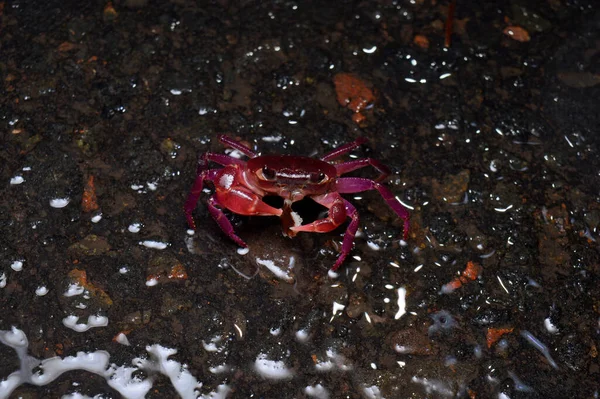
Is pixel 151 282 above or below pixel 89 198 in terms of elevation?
below

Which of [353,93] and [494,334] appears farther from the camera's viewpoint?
[353,93]

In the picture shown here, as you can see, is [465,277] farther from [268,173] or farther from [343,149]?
[268,173]

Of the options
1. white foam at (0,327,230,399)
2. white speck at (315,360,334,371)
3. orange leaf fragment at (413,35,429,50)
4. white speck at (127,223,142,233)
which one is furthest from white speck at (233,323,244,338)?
orange leaf fragment at (413,35,429,50)

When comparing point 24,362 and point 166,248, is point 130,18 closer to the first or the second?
point 166,248

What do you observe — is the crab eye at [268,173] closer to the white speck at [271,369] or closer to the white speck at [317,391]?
the white speck at [271,369]

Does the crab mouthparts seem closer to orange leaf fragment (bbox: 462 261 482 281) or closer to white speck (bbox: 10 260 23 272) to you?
orange leaf fragment (bbox: 462 261 482 281)

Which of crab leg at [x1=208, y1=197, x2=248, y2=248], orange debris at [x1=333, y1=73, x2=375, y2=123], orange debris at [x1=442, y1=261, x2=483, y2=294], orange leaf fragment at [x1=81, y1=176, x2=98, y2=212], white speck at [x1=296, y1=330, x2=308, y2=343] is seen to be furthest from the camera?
orange debris at [x1=333, y1=73, x2=375, y2=123]

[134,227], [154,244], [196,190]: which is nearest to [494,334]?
[196,190]
